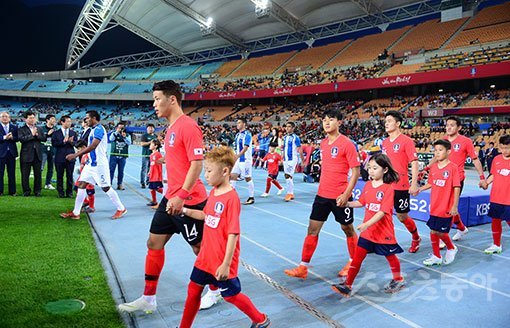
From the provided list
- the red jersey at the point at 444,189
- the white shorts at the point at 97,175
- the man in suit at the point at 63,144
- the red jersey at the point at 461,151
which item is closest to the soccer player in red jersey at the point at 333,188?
the red jersey at the point at 444,189

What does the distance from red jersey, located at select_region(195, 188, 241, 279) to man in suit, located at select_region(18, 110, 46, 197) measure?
26.2ft

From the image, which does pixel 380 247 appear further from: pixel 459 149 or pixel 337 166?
pixel 459 149

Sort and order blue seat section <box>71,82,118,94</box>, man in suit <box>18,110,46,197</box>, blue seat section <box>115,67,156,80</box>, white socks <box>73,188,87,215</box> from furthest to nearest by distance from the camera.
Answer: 1. blue seat section <box>115,67,156,80</box>
2. blue seat section <box>71,82,118,94</box>
3. man in suit <box>18,110,46,197</box>
4. white socks <box>73,188,87,215</box>

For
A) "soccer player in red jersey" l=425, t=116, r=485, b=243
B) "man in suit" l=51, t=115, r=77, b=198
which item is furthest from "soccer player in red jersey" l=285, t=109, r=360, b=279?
"man in suit" l=51, t=115, r=77, b=198

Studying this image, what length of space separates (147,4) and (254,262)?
3914 centimetres

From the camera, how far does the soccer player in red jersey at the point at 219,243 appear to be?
268 centimetres

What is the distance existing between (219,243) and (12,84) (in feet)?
235

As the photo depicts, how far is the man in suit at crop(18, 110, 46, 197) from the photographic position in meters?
8.91

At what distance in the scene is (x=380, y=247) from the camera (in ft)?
12.6

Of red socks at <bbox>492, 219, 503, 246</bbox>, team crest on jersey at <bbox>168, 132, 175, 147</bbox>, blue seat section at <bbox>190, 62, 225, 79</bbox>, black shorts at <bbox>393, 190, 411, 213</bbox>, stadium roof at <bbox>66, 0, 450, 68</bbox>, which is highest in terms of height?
stadium roof at <bbox>66, 0, 450, 68</bbox>

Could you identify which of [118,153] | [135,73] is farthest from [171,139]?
[135,73]

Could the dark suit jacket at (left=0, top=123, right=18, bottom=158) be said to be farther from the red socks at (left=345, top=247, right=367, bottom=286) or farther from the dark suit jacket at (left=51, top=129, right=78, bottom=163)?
the red socks at (left=345, top=247, right=367, bottom=286)

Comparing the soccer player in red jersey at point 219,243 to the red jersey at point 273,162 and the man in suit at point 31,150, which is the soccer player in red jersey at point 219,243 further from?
the man in suit at point 31,150

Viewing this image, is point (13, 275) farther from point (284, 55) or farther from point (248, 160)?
point (284, 55)
